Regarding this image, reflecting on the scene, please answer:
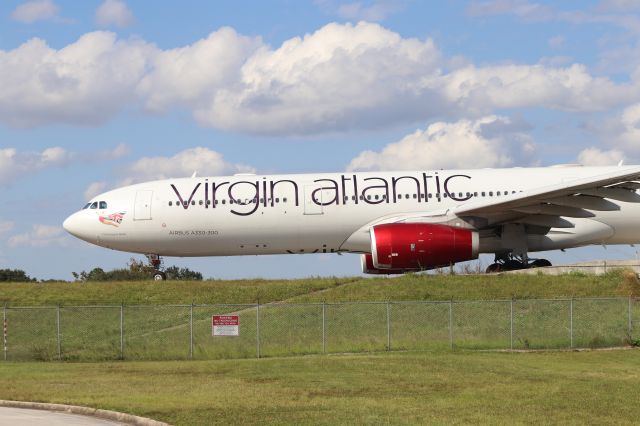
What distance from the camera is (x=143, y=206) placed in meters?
34.4

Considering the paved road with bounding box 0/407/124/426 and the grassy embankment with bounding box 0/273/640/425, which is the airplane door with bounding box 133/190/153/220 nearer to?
the grassy embankment with bounding box 0/273/640/425

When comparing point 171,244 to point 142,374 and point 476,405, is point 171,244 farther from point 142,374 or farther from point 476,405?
point 476,405

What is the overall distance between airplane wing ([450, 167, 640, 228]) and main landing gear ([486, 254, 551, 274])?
144 centimetres

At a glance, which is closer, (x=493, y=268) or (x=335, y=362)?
(x=335, y=362)

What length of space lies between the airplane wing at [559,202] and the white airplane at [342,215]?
67 mm

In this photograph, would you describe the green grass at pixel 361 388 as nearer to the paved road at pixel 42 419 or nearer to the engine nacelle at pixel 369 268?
the paved road at pixel 42 419

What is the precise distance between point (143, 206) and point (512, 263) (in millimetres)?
12748

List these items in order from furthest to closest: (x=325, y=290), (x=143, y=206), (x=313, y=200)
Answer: (x=143, y=206) → (x=313, y=200) → (x=325, y=290)

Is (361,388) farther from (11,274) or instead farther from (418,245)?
(11,274)

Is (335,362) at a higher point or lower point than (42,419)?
higher

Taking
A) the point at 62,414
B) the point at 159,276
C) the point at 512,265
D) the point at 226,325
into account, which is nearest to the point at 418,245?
the point at 512,265

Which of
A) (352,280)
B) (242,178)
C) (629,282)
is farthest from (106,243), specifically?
(629,282)

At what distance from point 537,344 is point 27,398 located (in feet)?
43.6

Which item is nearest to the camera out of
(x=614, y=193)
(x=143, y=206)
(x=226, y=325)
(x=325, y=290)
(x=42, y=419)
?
(x=42, y=419)
